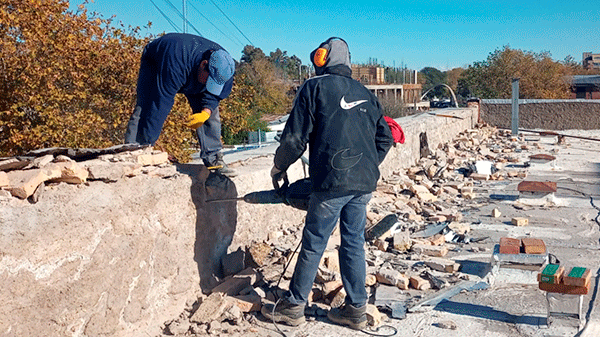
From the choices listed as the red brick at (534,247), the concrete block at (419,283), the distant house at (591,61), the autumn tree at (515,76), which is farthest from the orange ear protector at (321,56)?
the distant house at (591,61)

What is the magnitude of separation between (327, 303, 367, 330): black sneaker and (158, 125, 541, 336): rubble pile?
0.08 metres

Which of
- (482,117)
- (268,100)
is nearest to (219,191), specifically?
(482,117)

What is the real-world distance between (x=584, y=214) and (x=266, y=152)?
381 cm

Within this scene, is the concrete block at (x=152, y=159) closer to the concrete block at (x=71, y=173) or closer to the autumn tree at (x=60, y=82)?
the concrete block at (x=71, y=173)

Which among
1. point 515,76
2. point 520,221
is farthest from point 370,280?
point 515,76

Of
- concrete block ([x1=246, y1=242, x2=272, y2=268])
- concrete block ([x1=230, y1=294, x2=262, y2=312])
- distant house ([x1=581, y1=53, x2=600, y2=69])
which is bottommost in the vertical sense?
concrete block ([x1=230, y1=294, x2=262, y2=312])

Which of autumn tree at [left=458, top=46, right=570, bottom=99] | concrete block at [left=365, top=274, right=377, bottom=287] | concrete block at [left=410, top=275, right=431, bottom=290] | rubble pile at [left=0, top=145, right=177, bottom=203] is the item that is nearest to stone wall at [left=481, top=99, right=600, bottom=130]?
autumn tree at [left=458, top=46, right=570, bottom=99]

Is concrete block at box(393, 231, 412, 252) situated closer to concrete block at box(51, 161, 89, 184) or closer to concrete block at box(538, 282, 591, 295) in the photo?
concrete block at box(538, 282, 591, 295)

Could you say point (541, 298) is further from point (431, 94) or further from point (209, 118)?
point (431, 94)

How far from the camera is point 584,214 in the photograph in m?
6.89

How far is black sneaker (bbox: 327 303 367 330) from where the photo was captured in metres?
3.73

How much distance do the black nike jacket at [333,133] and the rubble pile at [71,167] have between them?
876 mm

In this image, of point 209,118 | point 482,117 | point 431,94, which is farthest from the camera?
point 431,94

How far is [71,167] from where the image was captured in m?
3.13
